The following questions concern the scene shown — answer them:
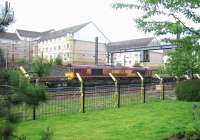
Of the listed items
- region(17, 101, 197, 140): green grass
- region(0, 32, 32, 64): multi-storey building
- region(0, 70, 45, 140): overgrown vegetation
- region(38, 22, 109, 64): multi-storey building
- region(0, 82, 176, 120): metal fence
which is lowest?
region(17, 101, 197, 140): green grass

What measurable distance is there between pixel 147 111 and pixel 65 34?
45702 mm

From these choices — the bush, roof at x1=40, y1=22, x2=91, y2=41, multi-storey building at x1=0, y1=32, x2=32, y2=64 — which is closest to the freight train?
multi-storey building at x1=0, y1=32, x2=32, y2=64

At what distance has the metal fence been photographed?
11.7 m

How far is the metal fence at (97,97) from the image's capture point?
1172 centimetres

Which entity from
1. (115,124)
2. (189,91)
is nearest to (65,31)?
(189,91)

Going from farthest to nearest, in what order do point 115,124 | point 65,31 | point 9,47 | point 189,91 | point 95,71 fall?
point 65,31
point 95,71
point 189,91
point 115,124
point 9,47

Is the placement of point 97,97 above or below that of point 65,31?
below

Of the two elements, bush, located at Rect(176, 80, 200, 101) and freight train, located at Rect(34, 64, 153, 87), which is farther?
freight train, located at Rect(34, 64, 153, 87)

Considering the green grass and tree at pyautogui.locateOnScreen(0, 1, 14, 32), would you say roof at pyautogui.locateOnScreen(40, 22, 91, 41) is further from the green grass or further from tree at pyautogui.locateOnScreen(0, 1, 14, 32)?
tree at pyautogui.locateOnScreen(0, 1, 14, 32)

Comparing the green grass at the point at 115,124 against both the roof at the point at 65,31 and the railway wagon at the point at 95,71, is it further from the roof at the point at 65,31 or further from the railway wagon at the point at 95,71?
the roof at the point at 65,31

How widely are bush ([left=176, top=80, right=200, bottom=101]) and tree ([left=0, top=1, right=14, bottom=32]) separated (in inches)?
526

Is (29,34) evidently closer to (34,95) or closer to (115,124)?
(115,124)

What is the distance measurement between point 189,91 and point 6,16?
1369 centimetres

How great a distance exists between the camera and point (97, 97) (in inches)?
542
